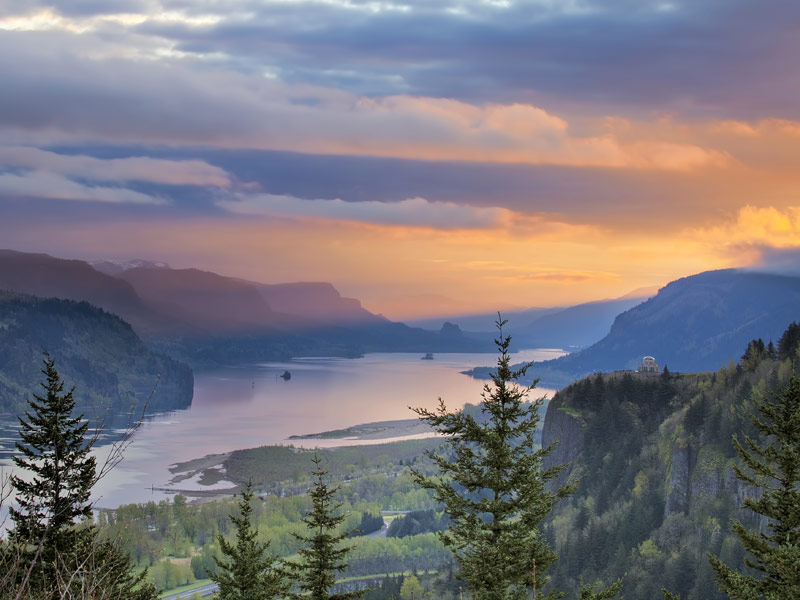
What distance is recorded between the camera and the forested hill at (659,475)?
5597 cm

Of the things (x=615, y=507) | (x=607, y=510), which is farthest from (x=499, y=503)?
(x=607, y=510)

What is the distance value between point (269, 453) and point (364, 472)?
17.5 metres

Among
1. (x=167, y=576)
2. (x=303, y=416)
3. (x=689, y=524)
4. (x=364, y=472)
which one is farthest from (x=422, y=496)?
(x=303, y=416)

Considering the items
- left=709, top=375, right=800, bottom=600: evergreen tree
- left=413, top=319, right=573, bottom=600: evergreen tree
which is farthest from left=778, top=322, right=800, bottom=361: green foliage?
left=413, top=319, right=573, bottom=600: evergreen tree

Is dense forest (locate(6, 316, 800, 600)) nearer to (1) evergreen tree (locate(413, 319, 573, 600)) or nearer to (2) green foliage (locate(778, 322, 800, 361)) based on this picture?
(2) green foliage (locate(778, 322, 800, 361))

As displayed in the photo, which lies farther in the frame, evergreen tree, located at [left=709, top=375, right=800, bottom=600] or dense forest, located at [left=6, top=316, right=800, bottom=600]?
dense forest, located at [left=6, top=316, right=800, bottom=600]

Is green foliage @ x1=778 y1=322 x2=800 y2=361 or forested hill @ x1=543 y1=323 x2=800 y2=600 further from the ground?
green foliage @ x1=778 y1=322 x2=800 y2=361

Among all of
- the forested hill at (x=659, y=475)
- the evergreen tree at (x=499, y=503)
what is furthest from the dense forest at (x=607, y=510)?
A: the evergreen tree at (x=499, y=503)

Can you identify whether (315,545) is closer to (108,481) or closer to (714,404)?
(714,404)

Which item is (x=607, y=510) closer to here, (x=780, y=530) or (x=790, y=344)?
(x=790, y=344)

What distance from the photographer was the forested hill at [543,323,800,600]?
55969 millimetres

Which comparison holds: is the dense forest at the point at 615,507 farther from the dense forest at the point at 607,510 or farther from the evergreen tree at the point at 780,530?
the evergreen tree at the point at 780,530

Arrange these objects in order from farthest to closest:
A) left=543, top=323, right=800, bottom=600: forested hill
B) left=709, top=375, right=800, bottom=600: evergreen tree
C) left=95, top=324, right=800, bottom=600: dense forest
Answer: left=95, top=324, right=800, bottom=600: dense forest < left=543, top=323, right=800, bottom=600: forested hill < left=709, top=375, right=800, bottom=600: evergreen tree

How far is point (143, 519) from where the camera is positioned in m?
82.9
